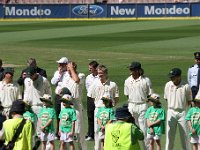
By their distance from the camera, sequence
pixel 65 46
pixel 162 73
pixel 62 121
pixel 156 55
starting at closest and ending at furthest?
pixel 62 121, pixel 162 73, pixel 156 55, pixel 65 46

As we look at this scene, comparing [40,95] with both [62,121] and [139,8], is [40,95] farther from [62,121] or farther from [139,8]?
[139,8]

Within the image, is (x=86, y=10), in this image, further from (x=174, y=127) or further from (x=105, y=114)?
(x=105, y=114)

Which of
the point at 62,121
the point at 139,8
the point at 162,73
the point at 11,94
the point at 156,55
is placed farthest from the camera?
the point at 139,8

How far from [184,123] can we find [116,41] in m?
27.7

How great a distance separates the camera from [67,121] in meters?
16.2

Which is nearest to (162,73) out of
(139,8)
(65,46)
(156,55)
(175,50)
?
(156,55)

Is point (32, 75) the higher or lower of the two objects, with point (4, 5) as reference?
lower

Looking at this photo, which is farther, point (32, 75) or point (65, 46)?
point (65, 46)

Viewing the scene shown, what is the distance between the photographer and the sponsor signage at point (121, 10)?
6119 cm

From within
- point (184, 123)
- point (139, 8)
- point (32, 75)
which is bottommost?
point (184, 123)

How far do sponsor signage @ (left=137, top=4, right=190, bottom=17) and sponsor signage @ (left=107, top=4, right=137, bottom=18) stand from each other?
555 mm

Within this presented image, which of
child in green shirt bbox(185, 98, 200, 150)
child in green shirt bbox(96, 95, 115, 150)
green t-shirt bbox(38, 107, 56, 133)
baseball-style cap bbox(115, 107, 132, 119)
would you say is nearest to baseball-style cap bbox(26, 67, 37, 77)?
green t-shirt bbox(38, 107, 56, 133)

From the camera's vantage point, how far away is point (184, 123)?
16.7 meters

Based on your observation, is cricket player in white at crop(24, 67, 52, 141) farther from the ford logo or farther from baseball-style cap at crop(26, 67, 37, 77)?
the ford logo
